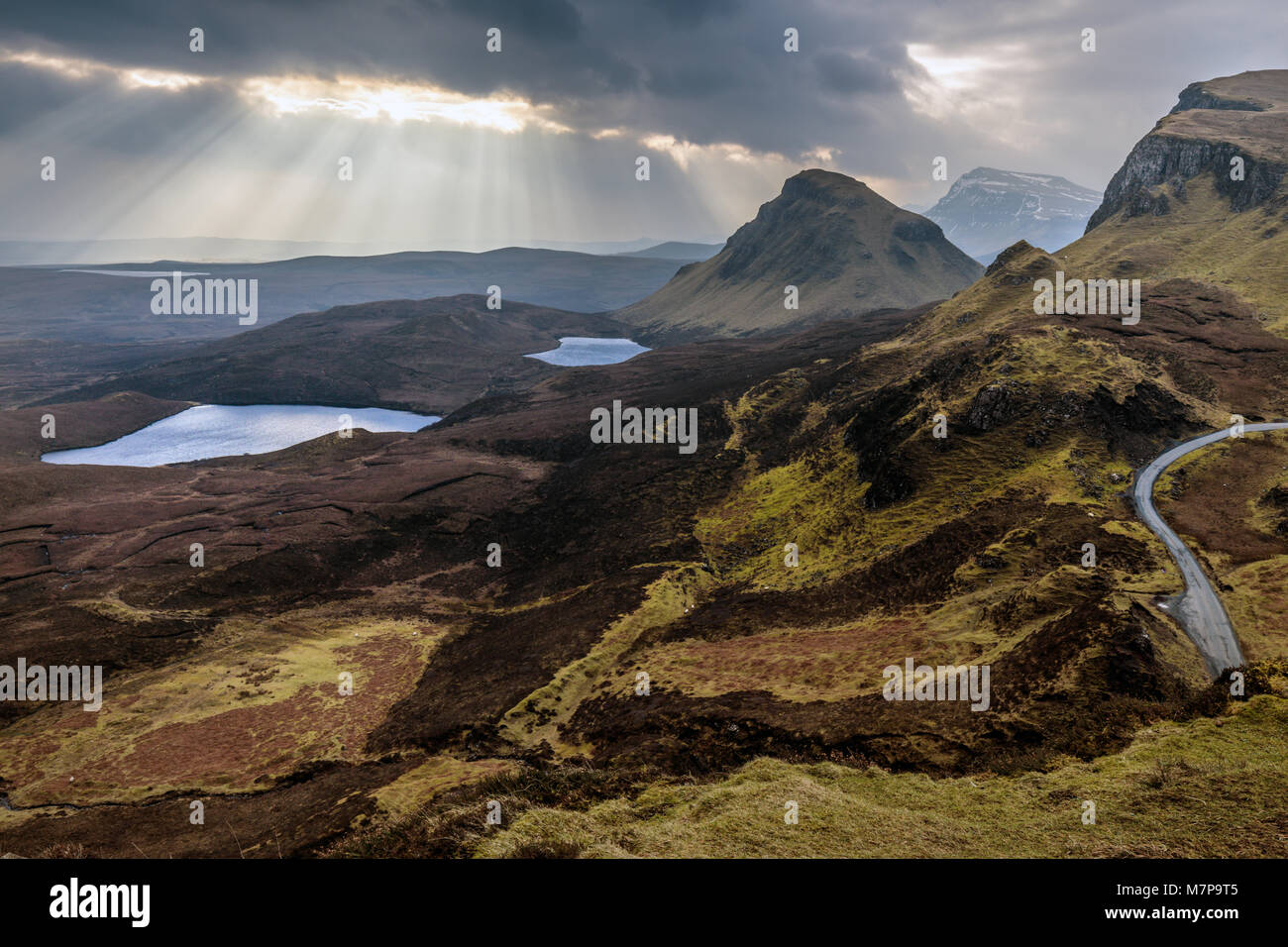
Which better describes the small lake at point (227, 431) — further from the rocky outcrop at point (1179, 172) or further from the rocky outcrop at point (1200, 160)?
the rocky outcrop at point (1200, 160)

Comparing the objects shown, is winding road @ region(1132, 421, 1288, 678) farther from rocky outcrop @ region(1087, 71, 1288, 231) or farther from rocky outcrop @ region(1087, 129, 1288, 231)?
rocky outcrop @ region(1087, 71, 1288, 231)

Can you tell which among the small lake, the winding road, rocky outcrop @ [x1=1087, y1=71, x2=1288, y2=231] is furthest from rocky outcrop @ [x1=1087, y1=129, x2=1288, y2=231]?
the small lake

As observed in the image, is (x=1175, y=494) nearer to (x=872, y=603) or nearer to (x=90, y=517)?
(x=872, y=603)

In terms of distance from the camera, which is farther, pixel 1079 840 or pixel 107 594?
pixel 107 594

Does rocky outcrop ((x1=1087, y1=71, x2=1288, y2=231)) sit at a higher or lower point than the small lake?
higher

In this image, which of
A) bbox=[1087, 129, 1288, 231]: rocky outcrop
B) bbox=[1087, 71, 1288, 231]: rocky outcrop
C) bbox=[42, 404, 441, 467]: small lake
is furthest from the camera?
bbox=[42, 404, 441, 467]: small lake

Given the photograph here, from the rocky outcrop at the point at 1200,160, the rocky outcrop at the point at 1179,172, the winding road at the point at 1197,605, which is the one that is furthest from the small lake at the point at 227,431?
the rocky outcrop at the point at 1200,160

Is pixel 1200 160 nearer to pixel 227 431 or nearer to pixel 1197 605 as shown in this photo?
pixel 1197 605
